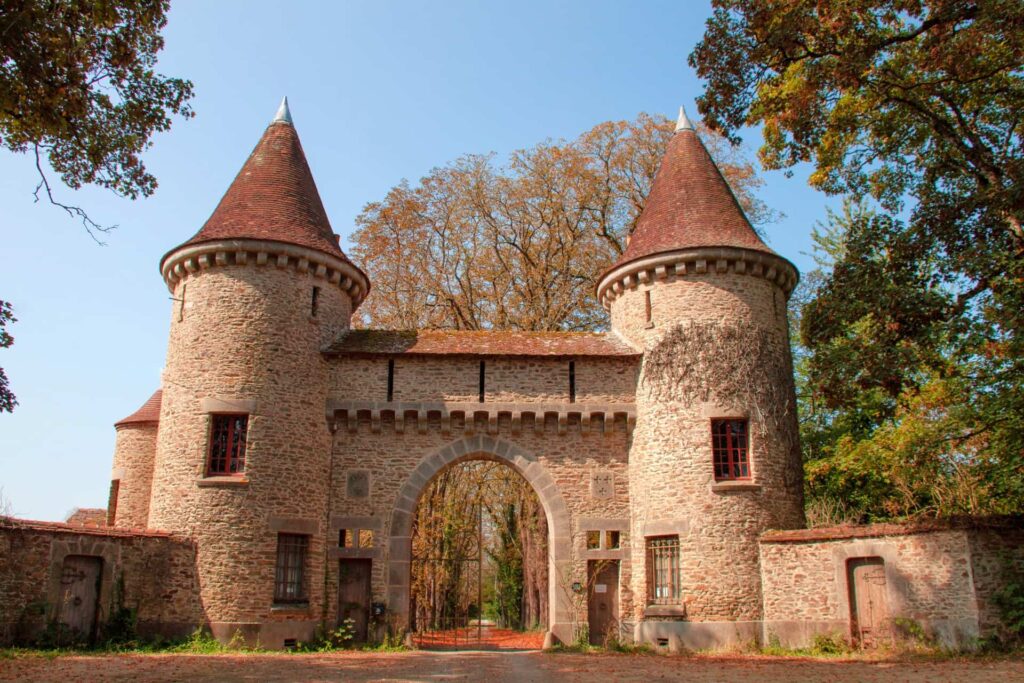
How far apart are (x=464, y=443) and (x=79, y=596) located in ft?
23.7

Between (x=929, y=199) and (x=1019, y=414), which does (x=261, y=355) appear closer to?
(x=929, y=199)

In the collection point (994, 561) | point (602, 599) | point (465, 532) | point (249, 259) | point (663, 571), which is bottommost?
point (602, 599)

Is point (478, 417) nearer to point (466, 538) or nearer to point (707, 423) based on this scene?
point (707, 423)

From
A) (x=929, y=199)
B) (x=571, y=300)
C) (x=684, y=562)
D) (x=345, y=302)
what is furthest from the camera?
(x=571, y=300)

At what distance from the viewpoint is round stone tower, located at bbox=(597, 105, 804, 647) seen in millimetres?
14750

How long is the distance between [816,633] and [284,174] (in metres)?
13.9

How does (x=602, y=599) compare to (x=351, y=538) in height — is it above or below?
below

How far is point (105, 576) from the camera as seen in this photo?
1373 centimetres

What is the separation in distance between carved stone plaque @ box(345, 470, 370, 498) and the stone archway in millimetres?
671

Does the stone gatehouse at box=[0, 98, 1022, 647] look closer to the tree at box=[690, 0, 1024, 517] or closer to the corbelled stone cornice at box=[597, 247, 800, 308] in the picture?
the corbelled stone cornice at box=[597, 247, 800, 308]

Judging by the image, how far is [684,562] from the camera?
14.9 metres

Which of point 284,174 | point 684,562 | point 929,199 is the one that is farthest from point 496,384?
point 929,199

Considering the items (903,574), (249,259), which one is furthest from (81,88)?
(903,574)

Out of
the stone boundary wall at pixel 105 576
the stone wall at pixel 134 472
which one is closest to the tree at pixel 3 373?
the stone boundary wall at pixel 105 576
